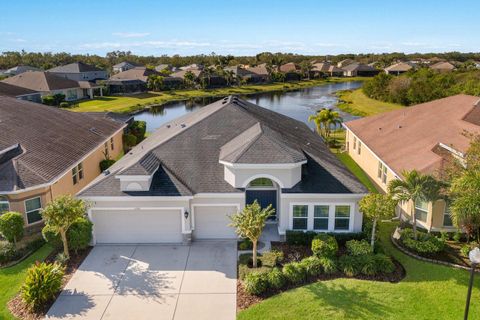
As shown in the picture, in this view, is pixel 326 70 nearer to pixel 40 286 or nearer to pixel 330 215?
pixel 330 215

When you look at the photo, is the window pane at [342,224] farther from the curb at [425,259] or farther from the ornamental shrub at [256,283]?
the ornamental shrub at [256,283]

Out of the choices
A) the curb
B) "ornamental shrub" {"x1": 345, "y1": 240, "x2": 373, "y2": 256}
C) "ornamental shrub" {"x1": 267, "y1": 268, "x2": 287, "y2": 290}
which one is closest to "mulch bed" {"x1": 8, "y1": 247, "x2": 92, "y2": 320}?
"ornamental shrub" {"x1": 267, "y1": 268, "x2": 287, "y2": 290}

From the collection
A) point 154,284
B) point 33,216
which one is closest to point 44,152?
point 33,216

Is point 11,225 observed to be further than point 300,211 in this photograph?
No

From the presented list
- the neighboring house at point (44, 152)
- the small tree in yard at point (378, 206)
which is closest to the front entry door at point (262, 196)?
the small tree in yard at point (378, 206)

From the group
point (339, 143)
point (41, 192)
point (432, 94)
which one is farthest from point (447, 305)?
point (432, 94)

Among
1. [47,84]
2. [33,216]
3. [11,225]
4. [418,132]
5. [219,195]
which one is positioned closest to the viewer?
[11,225]

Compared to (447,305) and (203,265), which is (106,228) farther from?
(447,305)
